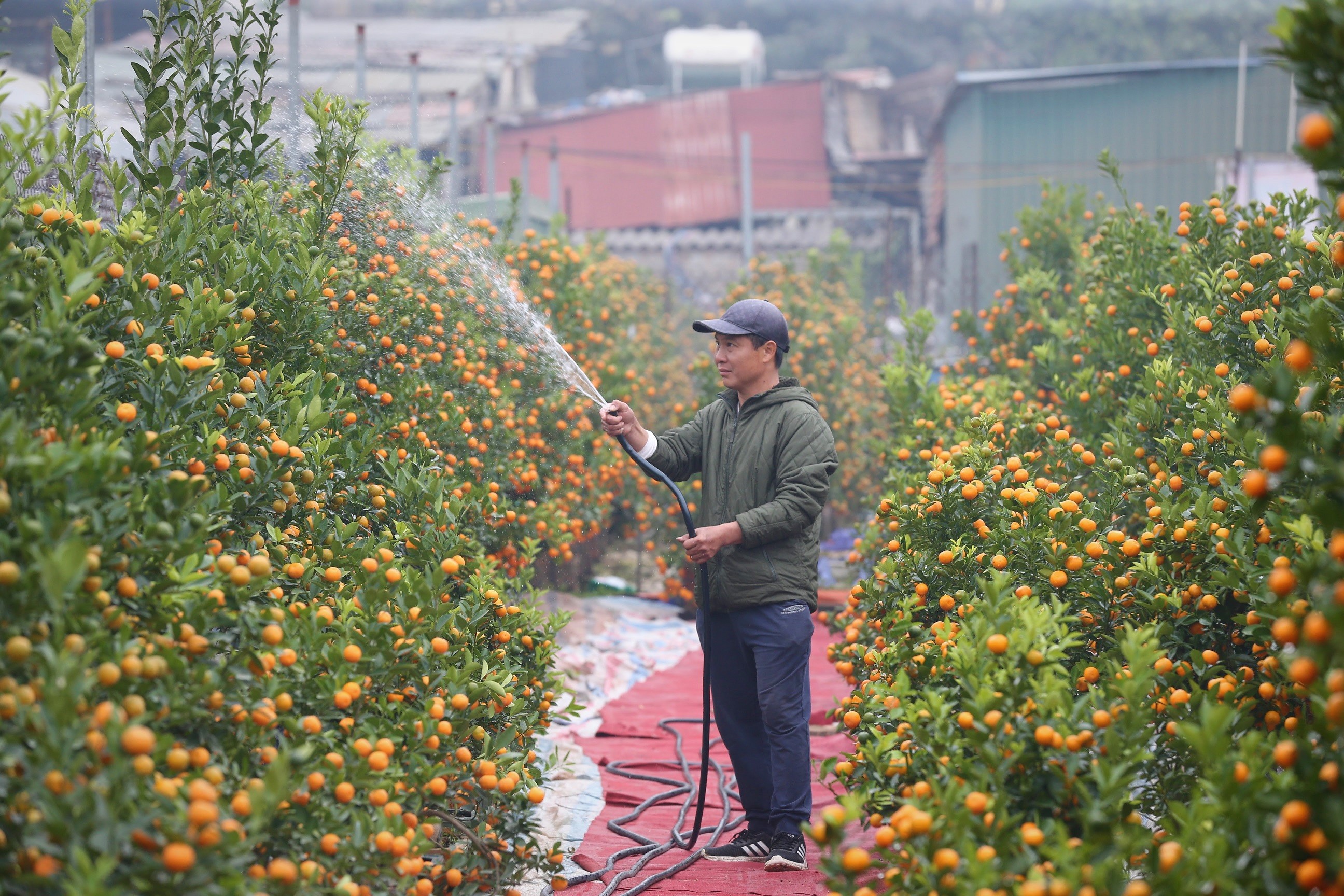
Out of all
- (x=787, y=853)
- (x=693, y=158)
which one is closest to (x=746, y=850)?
(x=787, y=853)

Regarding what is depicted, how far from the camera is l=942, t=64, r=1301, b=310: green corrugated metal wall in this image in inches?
689

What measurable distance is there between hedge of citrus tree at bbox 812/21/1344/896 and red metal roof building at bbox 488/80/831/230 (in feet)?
60.4

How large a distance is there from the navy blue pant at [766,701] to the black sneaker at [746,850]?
0.05m

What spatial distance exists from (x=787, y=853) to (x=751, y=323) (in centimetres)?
200

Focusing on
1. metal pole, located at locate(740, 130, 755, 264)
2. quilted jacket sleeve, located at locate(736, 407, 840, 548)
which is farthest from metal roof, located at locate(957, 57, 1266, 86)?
quilted jacket sleeve, located at locate(736, 407, 840, 548)

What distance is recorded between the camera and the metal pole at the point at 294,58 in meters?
6.49

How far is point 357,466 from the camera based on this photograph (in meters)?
3.78

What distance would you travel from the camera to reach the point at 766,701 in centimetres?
410

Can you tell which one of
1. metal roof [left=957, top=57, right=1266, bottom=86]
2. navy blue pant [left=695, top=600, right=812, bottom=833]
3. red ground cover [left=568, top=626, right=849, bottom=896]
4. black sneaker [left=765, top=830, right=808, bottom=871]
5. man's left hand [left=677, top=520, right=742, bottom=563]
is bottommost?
red ground cover [left=568, top=626, right=849, bottom=896]

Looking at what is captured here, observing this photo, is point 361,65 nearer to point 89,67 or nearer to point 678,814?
point 89,67

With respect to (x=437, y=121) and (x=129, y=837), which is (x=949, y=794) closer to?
(x=129, y=837)

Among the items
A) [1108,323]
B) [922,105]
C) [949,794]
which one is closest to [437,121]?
[922,105]

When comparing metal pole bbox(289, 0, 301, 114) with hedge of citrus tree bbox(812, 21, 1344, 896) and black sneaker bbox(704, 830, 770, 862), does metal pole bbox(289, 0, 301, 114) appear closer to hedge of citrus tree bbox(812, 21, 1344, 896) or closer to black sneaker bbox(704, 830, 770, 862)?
hedge of citrus tree bbox(812, 21, 1344, 896)

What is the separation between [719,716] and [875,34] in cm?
2811
